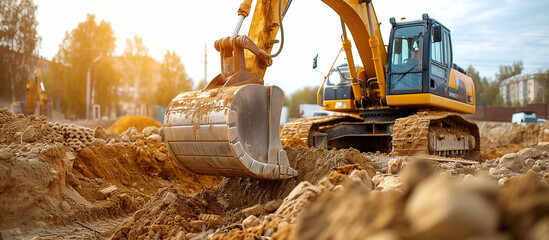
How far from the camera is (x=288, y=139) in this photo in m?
8.69

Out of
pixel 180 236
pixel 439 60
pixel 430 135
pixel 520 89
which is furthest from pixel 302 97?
pixel 180 236

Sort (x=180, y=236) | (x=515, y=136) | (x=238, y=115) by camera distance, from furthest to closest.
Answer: (x=515, y=136) → (x=238, y=115) → (x=180, y=236)

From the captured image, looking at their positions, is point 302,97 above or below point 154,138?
above

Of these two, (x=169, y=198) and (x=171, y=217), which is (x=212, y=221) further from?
(x=169, y=198)

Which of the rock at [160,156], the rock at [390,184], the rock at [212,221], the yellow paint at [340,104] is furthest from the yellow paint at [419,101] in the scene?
the rock at [212,221]

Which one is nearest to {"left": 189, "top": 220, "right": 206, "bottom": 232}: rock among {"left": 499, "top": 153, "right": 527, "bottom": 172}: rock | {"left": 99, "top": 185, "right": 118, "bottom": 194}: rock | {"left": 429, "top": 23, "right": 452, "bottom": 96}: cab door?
{"left": 499, "top": 153, "right": 527, "bottom": 172}: rock

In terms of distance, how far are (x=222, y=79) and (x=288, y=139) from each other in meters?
3.76

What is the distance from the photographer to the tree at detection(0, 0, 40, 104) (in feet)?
67.3

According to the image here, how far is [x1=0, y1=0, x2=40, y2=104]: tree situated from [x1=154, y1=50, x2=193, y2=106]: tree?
53.5ft

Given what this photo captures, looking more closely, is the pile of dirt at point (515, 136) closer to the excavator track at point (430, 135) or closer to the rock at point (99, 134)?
the excavator track at point (430, 135)

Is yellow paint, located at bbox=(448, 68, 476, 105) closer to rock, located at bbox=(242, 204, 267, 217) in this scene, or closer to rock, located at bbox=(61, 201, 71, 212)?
rock, located at bbox=(242, 204, 267, 217)

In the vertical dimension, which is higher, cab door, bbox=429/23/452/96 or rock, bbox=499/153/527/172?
cab door, bbox=429/23/452/96

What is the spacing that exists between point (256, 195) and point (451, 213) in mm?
3884

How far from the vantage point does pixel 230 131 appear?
13.9 ft
